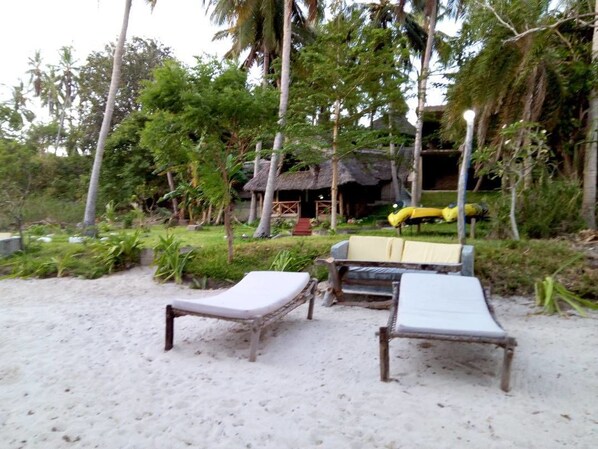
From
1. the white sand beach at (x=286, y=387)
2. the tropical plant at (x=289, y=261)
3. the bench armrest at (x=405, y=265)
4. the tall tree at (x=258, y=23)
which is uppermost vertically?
the tall tree at (x=258, y=23)

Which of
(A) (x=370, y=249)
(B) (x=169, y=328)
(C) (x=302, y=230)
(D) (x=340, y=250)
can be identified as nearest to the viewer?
(B) (x=169, y=328)

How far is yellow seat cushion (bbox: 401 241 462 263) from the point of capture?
5035 millimetres

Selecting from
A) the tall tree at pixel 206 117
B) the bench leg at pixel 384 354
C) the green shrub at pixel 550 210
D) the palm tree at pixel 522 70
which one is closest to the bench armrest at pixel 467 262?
the bench leg at pixel 384 354

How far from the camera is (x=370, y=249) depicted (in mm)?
5594

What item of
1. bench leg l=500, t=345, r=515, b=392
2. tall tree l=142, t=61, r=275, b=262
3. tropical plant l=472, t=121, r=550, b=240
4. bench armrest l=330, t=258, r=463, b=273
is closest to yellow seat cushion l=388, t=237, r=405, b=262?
bench armrest l=330, t=258, r=463, b=273

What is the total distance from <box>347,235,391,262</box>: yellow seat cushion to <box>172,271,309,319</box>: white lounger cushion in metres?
1.31

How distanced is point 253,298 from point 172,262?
10.5 ft

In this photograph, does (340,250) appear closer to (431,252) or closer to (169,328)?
(431,252)

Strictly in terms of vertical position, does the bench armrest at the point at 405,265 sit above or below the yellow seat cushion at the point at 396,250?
below

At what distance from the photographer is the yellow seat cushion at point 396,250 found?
546 cm

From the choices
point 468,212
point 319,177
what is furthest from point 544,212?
point 319,177

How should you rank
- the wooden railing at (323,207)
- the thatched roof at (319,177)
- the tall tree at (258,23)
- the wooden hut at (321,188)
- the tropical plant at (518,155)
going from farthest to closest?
the wooden railing at (323,207), the wooden hut at (321,188), the thatched roof at (319,177), the tall tree at (258,23), the tropical plant at (518,155)

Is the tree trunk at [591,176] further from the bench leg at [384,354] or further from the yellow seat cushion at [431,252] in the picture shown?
the bench leg at [384,354]

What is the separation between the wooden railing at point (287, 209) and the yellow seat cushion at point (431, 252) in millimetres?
12937
